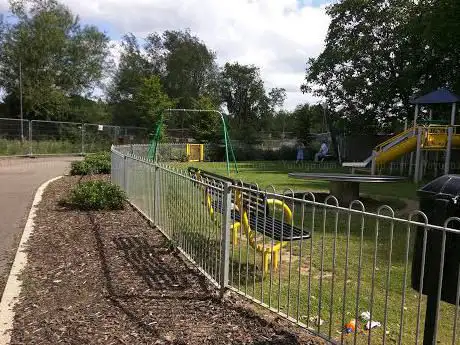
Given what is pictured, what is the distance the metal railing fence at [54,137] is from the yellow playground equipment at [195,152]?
607 cm

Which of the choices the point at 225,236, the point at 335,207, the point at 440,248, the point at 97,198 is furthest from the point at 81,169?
the point at 440,248

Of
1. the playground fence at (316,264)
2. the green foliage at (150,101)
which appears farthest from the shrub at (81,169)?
the green foliage at (150,101)

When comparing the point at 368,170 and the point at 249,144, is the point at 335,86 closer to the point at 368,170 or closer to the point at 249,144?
the point at 249,144

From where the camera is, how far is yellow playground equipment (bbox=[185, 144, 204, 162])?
3159cm

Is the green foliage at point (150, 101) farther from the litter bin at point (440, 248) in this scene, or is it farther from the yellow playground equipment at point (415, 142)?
the litter bin at point (440, 248)

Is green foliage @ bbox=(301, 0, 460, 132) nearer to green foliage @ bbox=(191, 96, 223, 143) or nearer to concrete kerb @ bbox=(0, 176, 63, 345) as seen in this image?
green foliage @ bbox=(191, 96, 223, 143)

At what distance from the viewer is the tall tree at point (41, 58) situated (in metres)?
43.1

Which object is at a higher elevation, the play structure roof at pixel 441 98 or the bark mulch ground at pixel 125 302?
the play structure roof at pixel 441 98

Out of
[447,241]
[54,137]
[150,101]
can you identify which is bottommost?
[54,137]

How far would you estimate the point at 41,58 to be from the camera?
43750 millimetres

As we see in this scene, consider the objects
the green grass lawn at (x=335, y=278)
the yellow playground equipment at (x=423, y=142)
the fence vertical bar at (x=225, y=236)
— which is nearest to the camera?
the green grass lawn at (x=335, y=278)

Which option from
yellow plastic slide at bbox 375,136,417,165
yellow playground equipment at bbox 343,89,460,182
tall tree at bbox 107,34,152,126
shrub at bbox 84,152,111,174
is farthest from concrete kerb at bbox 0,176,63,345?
tall tree at bbox 107,34,152,126

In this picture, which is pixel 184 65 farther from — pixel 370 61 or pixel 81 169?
pixel 81 169

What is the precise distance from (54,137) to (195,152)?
858 centimetres
